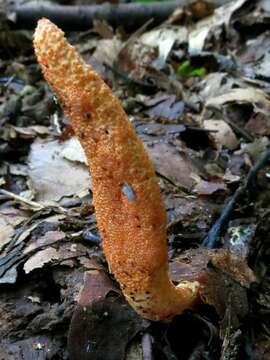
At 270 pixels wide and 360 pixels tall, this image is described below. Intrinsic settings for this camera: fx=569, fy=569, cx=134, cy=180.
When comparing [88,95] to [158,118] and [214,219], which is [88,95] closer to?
[214,219]

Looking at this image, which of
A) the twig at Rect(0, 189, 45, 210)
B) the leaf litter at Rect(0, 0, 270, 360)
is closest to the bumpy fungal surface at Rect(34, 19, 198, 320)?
the leaf litter at Rect(0, 0, 270, 360)

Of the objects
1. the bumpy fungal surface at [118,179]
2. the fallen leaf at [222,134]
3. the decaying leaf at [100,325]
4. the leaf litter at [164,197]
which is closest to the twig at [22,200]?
the leaf litter at [164,197]

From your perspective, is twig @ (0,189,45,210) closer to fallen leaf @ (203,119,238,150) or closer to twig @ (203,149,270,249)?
twig @ (203,149,270,249)

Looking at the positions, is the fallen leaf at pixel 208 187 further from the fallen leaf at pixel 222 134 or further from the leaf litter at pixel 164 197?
the fallen leaf at pixel 222 134

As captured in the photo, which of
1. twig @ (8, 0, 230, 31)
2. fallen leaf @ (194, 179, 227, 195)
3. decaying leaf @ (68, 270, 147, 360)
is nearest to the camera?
decaying leaf @ (68, 270, 147, 360)

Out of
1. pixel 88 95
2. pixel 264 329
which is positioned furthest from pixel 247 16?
pixel 88 95
